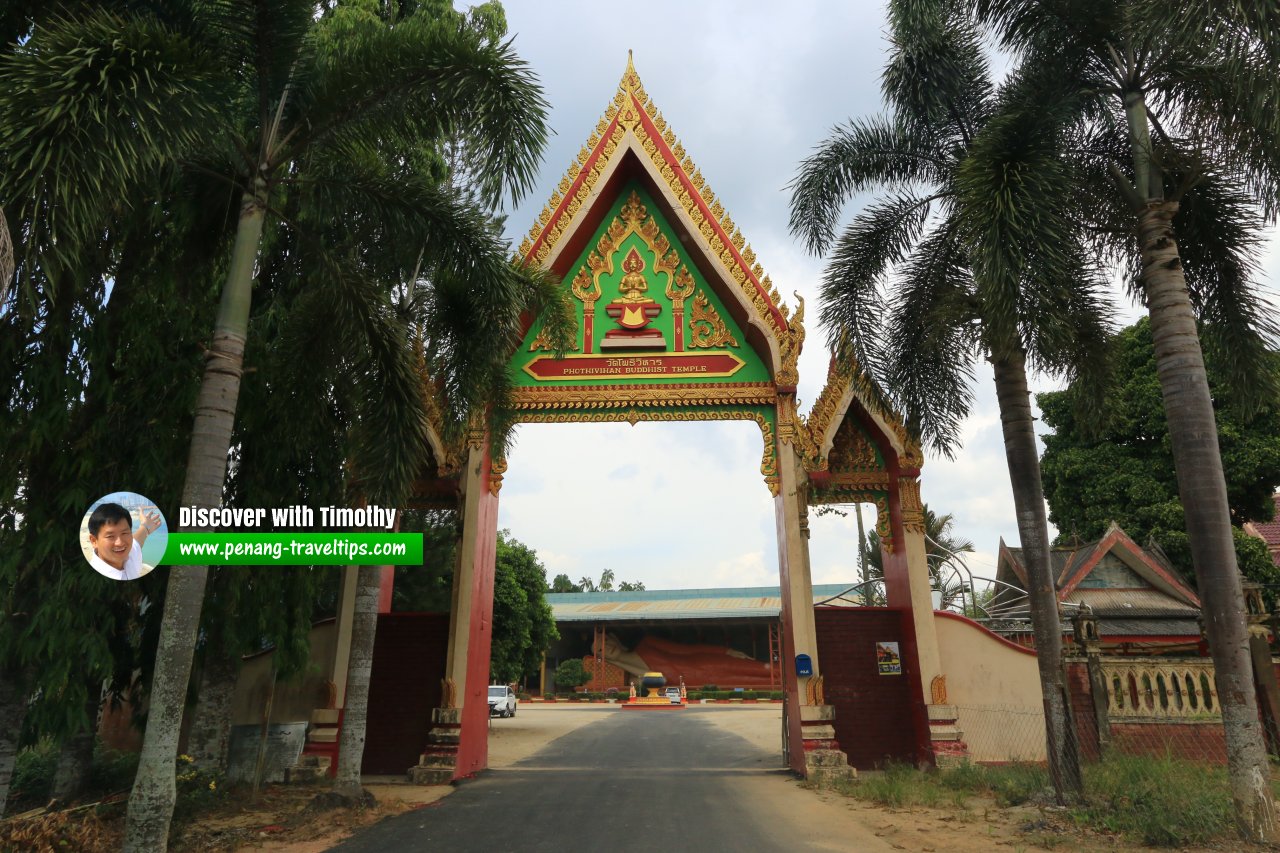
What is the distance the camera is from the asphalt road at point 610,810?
24.1 ft

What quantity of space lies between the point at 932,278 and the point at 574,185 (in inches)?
246

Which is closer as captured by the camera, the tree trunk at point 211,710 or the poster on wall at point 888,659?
the tree trunk at point 211,710

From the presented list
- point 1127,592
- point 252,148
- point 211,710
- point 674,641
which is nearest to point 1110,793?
point 211,710

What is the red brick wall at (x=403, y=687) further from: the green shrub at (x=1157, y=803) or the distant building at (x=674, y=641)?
the distant building at (x=674, y=641)

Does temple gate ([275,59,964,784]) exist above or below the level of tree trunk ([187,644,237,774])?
above

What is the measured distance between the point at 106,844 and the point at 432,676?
5958mm

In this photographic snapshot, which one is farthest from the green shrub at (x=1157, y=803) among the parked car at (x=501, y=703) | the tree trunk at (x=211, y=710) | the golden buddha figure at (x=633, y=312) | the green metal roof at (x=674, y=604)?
the green metal roof at (x=674, y=604)

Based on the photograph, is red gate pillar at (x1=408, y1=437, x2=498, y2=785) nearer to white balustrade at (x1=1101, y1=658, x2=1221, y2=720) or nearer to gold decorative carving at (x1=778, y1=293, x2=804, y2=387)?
gold decorative carving at (x1=778, y1=293, x2=804, y2=387)

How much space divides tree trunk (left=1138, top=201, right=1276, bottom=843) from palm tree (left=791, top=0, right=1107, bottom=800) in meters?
0.90

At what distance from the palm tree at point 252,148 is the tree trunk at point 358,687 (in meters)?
2.53

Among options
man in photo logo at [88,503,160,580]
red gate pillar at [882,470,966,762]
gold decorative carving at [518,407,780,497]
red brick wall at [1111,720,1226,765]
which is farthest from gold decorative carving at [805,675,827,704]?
man in photo logo at [88,503,160,580]

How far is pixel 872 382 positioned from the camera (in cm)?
1065

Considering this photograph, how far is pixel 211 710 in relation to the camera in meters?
9.91

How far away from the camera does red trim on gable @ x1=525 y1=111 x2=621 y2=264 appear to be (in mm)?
13141
